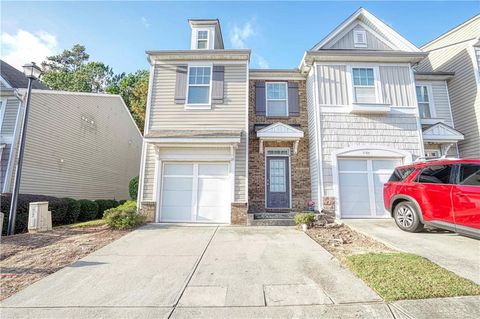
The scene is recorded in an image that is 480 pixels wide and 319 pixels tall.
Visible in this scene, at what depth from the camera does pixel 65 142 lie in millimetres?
11062

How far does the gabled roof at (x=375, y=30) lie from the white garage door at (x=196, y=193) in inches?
260

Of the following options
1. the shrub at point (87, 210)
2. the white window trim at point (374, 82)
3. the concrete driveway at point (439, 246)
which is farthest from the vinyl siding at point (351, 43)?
the shrub at point (87, 210)

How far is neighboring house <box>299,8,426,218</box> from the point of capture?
8047 mm

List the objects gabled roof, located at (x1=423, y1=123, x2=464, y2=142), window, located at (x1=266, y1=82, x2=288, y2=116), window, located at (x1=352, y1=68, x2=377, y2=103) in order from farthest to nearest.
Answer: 1. window, located at (x1=266, y1=82, x2=288, y2=116)
2. gabled roof, located at (x1=423, y1=123, x2=464, y2=142)
3. window, located at (x1=352, y1=68, x2=377, y2=103)

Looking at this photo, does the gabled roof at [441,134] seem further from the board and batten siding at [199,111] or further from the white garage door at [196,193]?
the white garage door at [196,193]

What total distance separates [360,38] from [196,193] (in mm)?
9262

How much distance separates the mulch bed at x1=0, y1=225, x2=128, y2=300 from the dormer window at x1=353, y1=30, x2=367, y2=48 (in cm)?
1120

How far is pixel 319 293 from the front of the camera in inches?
116

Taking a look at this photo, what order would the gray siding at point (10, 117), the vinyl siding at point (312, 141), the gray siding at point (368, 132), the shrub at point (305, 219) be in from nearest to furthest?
the shrub at point (305, 219) < the gray siding at point (368, 132) < the vinyl siding at point (312, 141) < the gray siding at point (10, 117)

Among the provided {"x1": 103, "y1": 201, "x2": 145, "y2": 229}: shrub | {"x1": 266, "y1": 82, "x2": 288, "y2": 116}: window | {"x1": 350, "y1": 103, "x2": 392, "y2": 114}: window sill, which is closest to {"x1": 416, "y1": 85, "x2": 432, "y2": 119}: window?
{"x1": 350, "y1": 103, "x2": 392, "y2": 114}: window sill

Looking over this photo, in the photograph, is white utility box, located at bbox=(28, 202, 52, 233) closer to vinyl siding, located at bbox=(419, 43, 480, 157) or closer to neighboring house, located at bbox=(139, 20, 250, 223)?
neighboring house, located at bbox=(139, 20, 250, 223)

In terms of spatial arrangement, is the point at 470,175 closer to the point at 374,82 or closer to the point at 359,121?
the point at 359,121

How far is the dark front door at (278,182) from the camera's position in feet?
29.8

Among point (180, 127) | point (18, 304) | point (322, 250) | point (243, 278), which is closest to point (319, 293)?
point (243, 278)
